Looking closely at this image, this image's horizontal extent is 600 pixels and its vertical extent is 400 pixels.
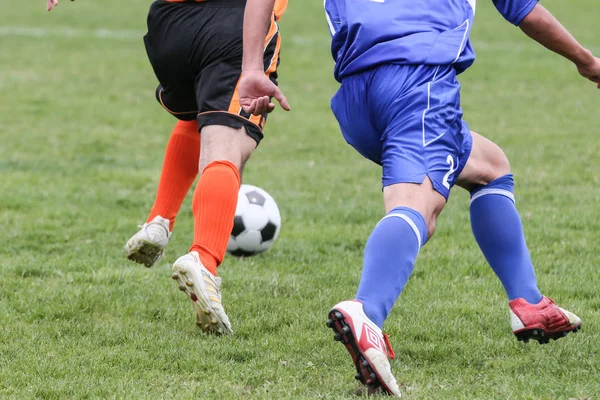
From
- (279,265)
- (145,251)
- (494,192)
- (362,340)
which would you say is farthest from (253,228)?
(362,340)

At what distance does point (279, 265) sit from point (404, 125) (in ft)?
7.09

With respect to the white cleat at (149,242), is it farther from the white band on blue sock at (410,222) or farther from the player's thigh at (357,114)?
the white band on blue sock at (410,222)

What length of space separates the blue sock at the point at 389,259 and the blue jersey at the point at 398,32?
0.52 metres

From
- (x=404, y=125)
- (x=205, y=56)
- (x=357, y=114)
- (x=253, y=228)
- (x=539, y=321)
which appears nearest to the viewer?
(x=404, y=125)

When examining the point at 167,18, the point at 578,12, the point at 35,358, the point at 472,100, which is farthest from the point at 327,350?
the point at 578,12

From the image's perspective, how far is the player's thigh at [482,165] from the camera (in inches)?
135

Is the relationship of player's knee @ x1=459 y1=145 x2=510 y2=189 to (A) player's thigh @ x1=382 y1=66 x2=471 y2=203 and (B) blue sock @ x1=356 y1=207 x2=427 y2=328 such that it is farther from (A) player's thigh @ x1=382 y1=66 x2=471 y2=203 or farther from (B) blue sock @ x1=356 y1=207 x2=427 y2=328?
(B) blue sock @ x1=356 y1=207 x2=427 y2=328

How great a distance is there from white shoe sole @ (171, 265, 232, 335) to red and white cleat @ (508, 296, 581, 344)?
112cm

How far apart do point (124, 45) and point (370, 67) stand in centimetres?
1227

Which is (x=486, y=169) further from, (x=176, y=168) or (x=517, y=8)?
(x=176, y=168)

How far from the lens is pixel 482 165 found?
11.4 ft

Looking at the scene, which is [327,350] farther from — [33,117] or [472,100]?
[472,100]

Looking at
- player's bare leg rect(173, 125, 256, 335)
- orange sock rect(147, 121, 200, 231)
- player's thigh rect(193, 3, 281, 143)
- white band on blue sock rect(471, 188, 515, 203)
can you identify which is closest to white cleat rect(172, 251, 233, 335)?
player's bare leg rect(173, 125, 256, 335)

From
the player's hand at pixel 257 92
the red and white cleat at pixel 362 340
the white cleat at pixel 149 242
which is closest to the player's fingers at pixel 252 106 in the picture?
the player's hand at pixel 257 92
